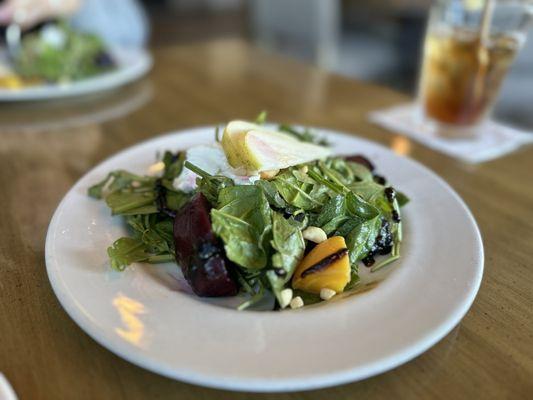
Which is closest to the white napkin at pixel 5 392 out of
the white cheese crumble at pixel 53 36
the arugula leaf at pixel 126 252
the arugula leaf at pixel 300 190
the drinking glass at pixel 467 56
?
the arugula leaf at pixel 126 252

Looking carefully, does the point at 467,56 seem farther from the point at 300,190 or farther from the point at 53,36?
the point at 53,36

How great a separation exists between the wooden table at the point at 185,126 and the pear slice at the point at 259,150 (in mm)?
356

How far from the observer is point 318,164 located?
0.94 meters

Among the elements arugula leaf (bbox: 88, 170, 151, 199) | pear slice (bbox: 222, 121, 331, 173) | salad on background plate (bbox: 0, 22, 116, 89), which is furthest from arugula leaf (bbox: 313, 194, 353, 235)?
salad on background plate (bbox: 0, 22, 116, 89)

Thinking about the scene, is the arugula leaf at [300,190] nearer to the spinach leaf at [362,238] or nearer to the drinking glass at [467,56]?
the spinach leaf at [362,238]

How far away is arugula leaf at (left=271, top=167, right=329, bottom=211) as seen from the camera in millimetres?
823

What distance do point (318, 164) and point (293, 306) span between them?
31 centimetres

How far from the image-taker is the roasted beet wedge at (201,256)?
71 centimetres

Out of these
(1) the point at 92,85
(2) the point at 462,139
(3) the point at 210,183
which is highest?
(3) the point at 210,183

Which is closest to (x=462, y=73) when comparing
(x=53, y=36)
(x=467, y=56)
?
(x=467, y=56)

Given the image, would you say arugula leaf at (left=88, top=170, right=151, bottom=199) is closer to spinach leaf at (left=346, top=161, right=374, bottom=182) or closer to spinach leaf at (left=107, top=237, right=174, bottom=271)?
spinach leaf at (left=107, top=237, right=174, bottom=271)

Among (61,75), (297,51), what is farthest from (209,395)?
(297,51)

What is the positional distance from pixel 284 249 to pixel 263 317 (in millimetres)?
110

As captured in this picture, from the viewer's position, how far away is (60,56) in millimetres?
1779
